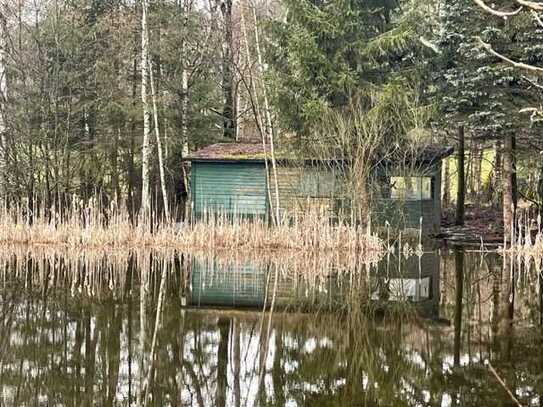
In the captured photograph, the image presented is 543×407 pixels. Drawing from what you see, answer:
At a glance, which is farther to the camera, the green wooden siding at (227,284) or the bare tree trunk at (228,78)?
the bare tree trunk at (228,78)

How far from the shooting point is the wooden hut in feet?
56.5

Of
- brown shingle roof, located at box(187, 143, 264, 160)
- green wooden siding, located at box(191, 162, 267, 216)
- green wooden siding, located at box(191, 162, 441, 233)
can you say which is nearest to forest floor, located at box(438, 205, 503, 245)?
green wooden siding, located at box(191, 162, 441, 233)

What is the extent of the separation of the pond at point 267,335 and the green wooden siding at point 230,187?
302 inches

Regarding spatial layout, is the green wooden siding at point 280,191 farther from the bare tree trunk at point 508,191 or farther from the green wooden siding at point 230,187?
the bare tree trunk at point 508,191

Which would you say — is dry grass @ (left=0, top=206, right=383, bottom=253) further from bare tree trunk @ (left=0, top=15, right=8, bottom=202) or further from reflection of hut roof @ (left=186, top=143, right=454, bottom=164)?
reflection of hut roof @ (left=186, top=143, right=454, bottom=164)

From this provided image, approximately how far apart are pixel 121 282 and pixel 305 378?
5.36m

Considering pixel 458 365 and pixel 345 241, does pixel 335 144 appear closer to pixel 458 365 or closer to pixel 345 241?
pixel 345 241

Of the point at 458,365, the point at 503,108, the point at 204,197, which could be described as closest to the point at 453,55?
the point at 503,108

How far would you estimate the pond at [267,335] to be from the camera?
502cm

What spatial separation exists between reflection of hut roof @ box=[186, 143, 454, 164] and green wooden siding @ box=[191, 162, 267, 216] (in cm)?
37

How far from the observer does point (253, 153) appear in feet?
64.0

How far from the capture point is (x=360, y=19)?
1786 cm

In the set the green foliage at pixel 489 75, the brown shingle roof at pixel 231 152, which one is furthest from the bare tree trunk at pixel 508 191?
the brown shingle roof at pixel 231 152

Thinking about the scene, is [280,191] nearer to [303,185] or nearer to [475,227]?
[303,185]
